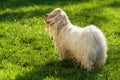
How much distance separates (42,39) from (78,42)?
10.7 ft

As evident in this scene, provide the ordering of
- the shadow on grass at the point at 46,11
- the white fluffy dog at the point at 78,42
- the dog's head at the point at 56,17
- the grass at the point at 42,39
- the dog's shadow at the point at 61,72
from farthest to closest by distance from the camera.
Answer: the shadow on grass at the point at 46,11, the dog's head at the point at 56,17, the grass at the point at 42,39, the white fluffy dog at the point at 78,42, the dog's shadow at the point at 61,72

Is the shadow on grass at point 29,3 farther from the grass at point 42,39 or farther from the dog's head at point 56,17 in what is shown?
the dog's head at point 56,17

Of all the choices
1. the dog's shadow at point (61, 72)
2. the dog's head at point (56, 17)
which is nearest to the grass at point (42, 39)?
the dog's shadow at point (61, 72)

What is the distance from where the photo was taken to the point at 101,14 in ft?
51.4

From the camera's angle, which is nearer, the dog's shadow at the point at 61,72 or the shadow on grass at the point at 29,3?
the dog's shadow at the point at 61,72

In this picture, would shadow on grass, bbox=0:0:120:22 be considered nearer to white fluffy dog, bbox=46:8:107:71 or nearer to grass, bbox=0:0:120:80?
grass, bbox=0:0:120:80

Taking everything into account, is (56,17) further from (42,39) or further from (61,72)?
→ (42,39)

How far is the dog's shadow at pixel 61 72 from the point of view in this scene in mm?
8977

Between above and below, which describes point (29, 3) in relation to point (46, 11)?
above

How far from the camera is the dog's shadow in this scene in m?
8.98

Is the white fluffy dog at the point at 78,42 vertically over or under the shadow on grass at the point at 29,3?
under

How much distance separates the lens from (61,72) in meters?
9.34

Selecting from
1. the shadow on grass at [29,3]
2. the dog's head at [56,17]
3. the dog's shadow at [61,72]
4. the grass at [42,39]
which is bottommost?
the dog's shadow at [61,72]

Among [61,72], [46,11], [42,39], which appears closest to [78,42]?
[61,72]
